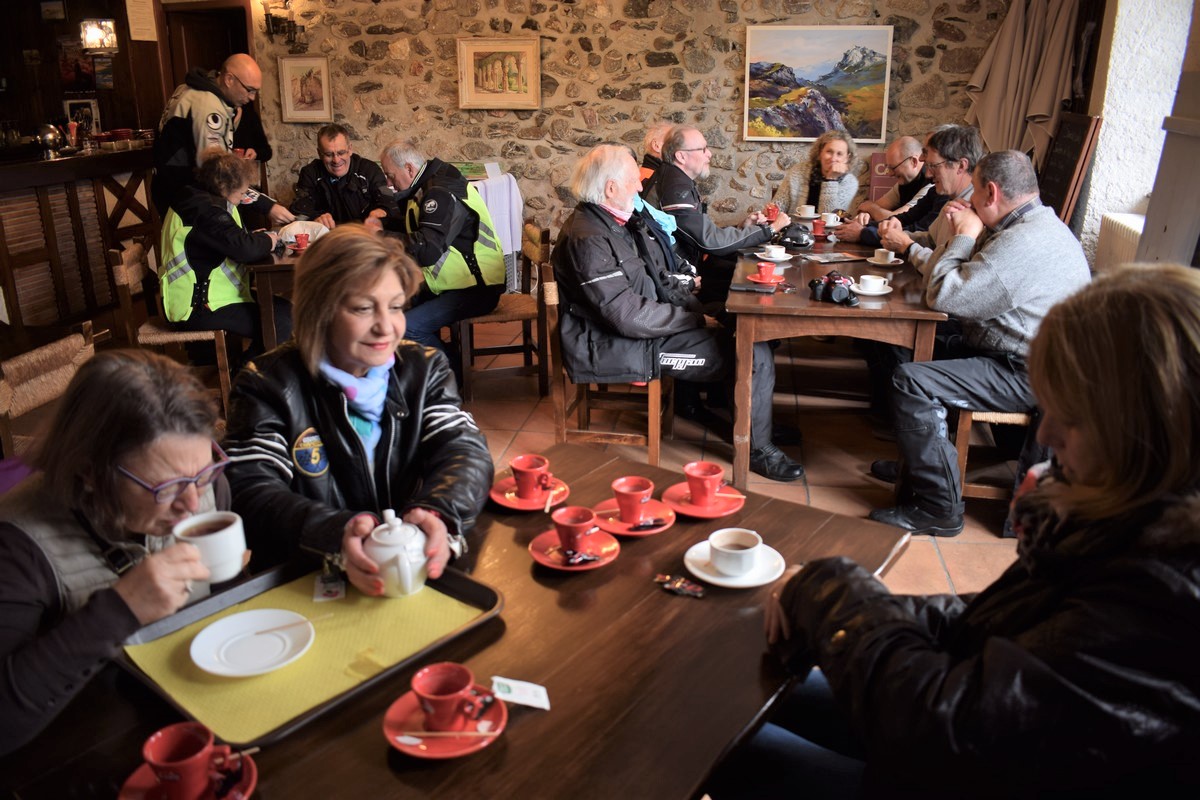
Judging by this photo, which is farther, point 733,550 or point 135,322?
point 135,322

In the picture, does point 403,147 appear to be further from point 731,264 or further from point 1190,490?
point 1190,490

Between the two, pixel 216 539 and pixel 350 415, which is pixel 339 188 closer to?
pixel 350 415

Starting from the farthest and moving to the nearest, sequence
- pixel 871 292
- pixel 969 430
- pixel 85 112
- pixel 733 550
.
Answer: pixel 85 112 → pixel 871 292 → pixel 969 430 → pixel 733 550

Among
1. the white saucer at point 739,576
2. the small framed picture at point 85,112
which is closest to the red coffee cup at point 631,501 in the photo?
the white saucer at point 739,576

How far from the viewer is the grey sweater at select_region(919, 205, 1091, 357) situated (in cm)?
321

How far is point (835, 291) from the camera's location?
132 inches

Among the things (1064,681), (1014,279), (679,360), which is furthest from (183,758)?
(1014,279)

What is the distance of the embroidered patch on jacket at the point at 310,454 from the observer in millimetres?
1884

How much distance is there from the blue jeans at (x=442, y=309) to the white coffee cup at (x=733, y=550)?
3147 mm

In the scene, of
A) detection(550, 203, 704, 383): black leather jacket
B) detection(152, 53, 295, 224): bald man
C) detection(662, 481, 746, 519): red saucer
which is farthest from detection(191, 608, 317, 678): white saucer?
detection(152, 53, 295, 224): bald man

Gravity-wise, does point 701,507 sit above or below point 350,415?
below

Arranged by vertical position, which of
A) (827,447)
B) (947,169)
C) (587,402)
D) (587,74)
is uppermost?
(587,74)

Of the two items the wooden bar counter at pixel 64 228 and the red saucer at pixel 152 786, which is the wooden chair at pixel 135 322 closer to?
the wooden bar counter at pixel 64 228

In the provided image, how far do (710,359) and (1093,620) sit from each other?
280 centimetres
